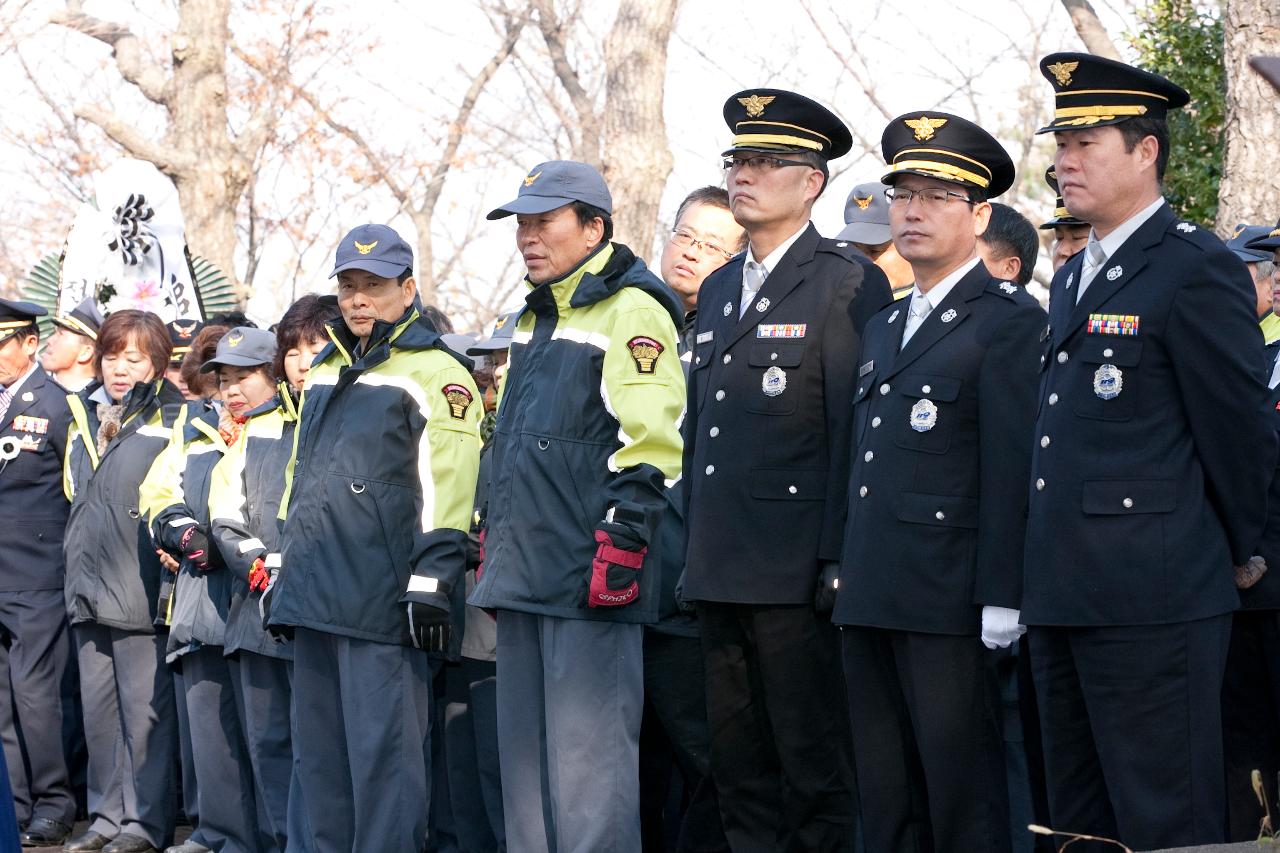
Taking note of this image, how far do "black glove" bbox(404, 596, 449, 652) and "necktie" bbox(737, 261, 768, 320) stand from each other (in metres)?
1.44

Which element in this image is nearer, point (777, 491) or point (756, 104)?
point (777, 491)

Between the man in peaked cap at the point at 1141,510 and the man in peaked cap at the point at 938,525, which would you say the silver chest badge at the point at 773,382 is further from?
the man in peaked cap at the point at 1141,510

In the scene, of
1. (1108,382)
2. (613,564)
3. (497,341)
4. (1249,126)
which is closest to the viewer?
(1108,382)

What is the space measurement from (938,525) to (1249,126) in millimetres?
5263

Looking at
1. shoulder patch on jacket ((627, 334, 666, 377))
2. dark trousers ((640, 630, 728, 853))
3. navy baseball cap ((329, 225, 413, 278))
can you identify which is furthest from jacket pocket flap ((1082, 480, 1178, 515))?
navy baseball cap ((329, 225, 413, 278))

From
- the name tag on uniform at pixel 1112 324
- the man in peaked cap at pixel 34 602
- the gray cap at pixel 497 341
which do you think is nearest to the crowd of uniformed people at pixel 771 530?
the name tag on uniform at pixel 1112 324

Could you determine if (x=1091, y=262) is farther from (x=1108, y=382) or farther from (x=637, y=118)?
(x=637, y=118)

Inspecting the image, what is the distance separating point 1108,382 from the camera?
403cm

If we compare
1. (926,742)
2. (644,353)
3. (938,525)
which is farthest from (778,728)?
(644,353)

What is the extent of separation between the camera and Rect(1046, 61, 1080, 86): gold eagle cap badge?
4238 millimetres

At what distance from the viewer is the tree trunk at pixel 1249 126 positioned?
28.2 ft

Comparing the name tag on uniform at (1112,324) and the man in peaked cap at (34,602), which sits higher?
the name tag on uniform at (1112,324)

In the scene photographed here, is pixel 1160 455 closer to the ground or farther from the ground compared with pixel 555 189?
closer to the ground

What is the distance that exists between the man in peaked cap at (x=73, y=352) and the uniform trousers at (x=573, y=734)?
4310mm
